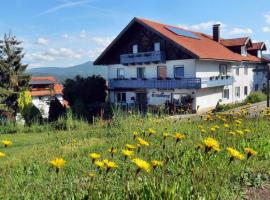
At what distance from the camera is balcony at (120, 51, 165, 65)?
33406mm

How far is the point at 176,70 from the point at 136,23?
6.06 m

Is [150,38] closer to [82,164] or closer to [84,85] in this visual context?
[84,85]

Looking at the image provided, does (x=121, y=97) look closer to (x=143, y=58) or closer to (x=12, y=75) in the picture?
(x=143, y=58)

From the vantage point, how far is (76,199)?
332 centimetres

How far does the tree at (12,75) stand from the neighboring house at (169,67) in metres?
11.8

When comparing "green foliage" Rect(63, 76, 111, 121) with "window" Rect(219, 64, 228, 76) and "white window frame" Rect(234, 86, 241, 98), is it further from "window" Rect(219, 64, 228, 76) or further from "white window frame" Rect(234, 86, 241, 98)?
"white window frame" Rect(234, 86, 241, 98)

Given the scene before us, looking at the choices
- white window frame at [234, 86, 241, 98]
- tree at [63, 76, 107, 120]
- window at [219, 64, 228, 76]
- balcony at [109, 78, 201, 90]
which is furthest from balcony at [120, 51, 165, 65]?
white window frame at [234, 86, 241, 98]

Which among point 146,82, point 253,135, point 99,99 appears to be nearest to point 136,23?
point 146,82

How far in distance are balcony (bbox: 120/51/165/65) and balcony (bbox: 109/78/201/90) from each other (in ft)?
5.92

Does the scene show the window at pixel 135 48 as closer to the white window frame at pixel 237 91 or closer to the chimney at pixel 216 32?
the chimney at pixel 216 32

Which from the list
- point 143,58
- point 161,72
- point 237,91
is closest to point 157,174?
point 161,72

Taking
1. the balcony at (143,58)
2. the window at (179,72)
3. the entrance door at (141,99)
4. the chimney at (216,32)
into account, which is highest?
the chimney at (216,32)

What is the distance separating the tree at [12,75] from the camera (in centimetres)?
4391

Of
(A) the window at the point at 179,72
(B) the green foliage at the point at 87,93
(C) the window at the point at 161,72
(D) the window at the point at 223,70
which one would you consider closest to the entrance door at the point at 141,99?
(C) the window at the point at 161,72
